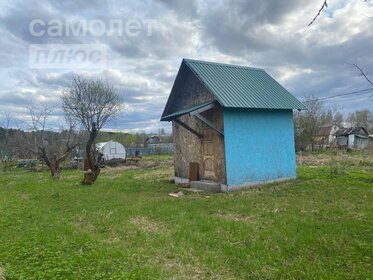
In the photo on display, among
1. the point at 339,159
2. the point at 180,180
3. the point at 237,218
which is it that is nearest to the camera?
the point at 237,218

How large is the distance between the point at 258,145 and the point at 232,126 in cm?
162

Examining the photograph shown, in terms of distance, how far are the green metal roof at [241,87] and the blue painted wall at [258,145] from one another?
43 centimetres

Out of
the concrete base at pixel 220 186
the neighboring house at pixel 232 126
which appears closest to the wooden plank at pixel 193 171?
the neighboring house at pixel 232 126

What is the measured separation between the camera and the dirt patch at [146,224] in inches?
285

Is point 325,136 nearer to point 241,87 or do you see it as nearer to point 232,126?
point 241,87

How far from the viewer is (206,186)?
1301 centimetres

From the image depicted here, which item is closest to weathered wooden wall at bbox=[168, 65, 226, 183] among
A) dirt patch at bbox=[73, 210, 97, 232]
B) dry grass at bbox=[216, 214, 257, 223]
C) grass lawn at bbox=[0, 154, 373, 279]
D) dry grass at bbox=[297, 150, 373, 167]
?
grass lawn at bbox=[0, 154, 373, 279]

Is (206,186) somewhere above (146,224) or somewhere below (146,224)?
above

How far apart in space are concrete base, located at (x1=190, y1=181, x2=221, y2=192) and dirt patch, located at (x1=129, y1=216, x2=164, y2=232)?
4947mm

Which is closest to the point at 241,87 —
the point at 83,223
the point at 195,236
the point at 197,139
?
the point at 197,139

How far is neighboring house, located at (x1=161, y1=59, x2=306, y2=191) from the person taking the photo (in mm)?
12453

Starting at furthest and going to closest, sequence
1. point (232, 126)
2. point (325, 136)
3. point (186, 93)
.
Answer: point (325, 136) → point (186, 93) → point (232, 126)

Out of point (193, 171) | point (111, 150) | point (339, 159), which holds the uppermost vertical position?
point (111, 150)

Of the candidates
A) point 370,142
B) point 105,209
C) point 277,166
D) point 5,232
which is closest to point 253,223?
point 105,209
